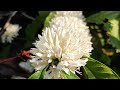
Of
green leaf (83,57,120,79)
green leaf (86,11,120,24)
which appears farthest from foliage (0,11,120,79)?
green leaf (83,57,120,79)

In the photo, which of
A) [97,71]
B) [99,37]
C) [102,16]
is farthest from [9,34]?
[97,71]

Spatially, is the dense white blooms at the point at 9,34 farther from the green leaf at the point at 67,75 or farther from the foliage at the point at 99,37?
the green leaf at the point at 67,75

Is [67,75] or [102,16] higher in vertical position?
[102,16]

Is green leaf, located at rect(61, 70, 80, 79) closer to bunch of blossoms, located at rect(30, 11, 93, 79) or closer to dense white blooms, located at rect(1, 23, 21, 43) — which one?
bunch of blossoms, located at rect(30, 11, 93, 79)

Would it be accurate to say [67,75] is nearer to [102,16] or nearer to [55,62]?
[55,62]

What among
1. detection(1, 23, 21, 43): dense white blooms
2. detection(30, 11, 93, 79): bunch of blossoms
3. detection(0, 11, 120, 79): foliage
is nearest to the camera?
detection(30, 11, 93, 79): bunch of blossoms

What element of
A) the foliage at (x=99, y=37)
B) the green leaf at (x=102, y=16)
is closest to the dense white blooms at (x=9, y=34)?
the foliage at (x=99, y=37)

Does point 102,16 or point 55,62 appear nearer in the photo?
point 55,62

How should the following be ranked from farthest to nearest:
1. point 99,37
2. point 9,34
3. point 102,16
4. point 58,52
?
1. point 9,34
2. point 99,37
3. point 102,16
4. point 58,52

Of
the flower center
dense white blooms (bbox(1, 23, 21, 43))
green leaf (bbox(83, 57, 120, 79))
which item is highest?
dense white blooms (bbox(1, 23, 21, 43))
